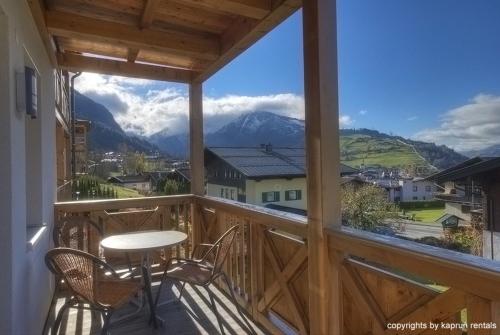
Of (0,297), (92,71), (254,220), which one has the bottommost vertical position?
(0,297)

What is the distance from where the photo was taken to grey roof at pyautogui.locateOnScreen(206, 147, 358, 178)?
12.7ft

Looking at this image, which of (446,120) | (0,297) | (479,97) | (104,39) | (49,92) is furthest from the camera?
(49,92)

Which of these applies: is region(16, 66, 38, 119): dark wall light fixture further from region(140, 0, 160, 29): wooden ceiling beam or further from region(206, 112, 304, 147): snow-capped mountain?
region(206, 112, 304, 147): snow-capped mountain

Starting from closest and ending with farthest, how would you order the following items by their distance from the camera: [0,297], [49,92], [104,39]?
[0,297], [104,39], [49,92]

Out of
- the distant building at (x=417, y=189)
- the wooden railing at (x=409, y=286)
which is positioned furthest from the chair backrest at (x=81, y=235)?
the distant building at (x=417, y=189)

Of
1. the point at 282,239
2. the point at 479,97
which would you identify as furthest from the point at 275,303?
the point at 479,97

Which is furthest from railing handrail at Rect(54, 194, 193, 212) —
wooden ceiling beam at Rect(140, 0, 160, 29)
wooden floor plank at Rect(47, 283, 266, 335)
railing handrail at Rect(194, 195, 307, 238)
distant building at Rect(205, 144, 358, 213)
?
wooden ceiling beam at Rect(140, 0, 160, 29)

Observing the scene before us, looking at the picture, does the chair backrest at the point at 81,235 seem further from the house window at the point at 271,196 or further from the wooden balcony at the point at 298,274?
the house window at the point at 271,196

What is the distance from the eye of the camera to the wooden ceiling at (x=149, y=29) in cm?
245

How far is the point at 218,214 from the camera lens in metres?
3.60

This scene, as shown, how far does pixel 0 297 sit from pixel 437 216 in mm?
2910

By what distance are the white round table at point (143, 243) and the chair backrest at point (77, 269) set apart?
49 cm

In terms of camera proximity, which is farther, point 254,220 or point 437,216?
point 254,220

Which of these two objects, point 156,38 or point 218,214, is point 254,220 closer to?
point 218,214
